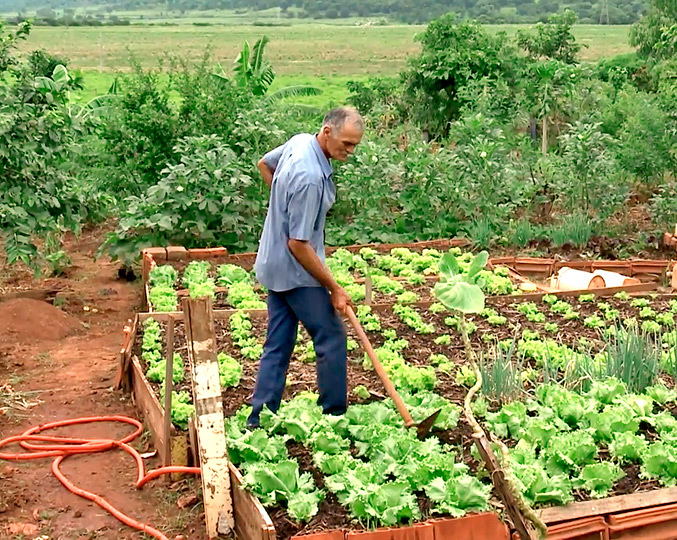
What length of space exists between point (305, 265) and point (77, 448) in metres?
1.89

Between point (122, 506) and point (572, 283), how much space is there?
15.4 ft

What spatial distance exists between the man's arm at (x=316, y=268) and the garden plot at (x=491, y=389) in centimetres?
61

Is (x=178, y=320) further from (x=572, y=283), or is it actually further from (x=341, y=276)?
(x=572, y=283)

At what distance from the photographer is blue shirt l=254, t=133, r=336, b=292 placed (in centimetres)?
467

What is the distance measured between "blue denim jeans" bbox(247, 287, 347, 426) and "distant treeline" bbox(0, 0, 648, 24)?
1829 inches

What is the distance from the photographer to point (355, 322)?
4.90 meters

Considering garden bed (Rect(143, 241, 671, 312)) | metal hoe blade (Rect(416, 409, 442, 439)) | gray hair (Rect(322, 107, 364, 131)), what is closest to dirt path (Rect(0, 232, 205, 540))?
garden bed (Rect(143, 241, 671, 312))

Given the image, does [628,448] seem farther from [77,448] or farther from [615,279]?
[615,279]

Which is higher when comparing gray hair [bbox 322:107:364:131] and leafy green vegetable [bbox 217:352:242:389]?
gray hair [bbox 322:107:364:131]

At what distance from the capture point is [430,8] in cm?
9488

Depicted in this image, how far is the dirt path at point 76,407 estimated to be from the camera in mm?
4863

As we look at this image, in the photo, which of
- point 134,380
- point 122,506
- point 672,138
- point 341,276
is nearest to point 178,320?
point 134,380

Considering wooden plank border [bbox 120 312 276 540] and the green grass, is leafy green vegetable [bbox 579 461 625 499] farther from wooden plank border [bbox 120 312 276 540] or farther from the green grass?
the green grass

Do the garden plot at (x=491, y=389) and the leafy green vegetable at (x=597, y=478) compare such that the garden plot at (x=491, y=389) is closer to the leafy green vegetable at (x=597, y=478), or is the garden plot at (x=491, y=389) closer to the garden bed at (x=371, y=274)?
the leafy green vegetable at (x=597, y=478)
